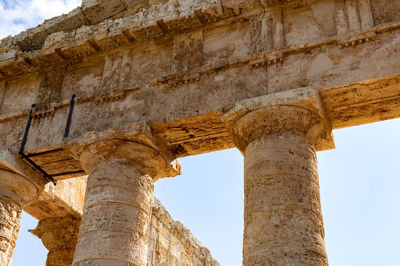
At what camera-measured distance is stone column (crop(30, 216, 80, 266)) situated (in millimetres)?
11906

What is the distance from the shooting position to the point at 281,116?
7.70 metres

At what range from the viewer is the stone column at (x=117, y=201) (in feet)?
25.7

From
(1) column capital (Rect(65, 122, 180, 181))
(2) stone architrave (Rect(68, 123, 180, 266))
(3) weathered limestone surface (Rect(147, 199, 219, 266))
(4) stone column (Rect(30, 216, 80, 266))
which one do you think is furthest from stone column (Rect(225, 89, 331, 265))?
(4) stone column (Rect(30, 216, 80, 266))

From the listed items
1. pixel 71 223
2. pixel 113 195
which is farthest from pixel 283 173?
pixel 71 223

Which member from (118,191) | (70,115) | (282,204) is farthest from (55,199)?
(282,204)

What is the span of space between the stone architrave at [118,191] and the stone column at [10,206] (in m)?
1.46

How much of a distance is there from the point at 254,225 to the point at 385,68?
2916 mm

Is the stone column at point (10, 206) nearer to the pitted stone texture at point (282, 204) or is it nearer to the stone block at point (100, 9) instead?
the stone block at point (100, 9)

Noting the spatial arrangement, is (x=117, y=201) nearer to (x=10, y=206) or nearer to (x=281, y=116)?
(x=10, y=206)

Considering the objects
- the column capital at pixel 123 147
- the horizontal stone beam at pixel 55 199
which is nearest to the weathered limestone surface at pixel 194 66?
the column capital at pixel 123 147

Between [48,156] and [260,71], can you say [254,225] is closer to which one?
[260,71]

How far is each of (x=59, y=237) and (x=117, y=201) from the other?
4.45 m

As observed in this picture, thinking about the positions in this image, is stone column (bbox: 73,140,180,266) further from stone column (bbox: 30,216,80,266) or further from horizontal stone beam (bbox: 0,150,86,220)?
stone column (bbox: 30,216,80,266)

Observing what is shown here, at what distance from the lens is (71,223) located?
40.1ft
